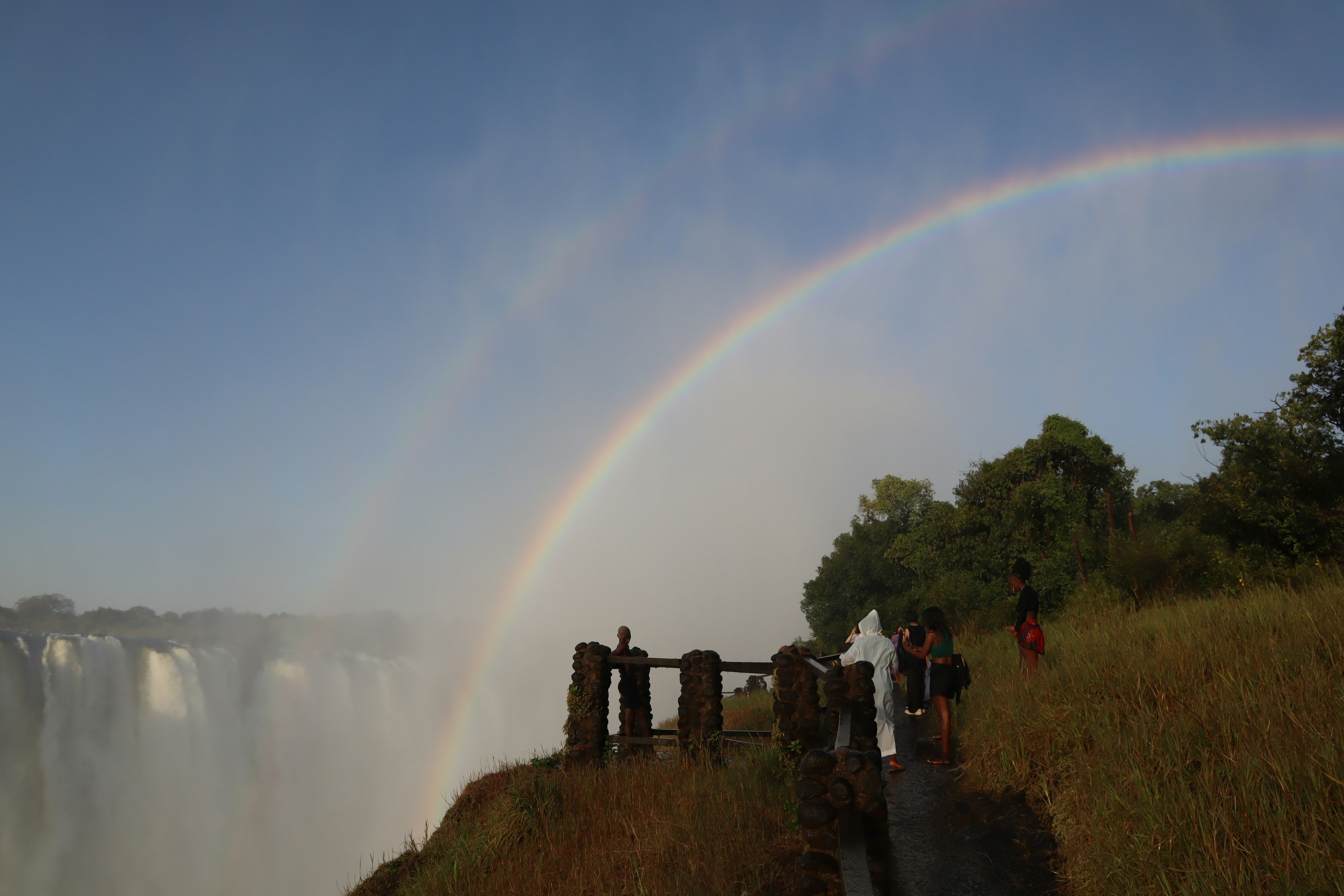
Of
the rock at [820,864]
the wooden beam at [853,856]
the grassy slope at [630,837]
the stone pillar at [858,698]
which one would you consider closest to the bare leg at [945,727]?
the stone pillar at [858,698]

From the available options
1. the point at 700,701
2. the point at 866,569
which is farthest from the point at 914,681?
the point at 866,569

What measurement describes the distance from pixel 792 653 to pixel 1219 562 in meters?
13.8

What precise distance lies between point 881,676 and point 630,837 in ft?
11.9

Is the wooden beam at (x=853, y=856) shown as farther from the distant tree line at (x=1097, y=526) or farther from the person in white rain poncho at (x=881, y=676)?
the distant tree line at (x=1097, y=526)

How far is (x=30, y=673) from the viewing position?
45.7 meters

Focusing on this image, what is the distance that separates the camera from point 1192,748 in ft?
17.4

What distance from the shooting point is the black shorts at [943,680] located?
28.6 feet

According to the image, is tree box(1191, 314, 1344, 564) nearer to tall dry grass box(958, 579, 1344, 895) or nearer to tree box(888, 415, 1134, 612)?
tall dry grass box(958, 579, 1344, 895)

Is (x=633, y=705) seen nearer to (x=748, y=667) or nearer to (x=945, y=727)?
(x=748, y=667)

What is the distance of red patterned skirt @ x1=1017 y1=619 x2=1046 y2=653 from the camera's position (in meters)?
8.98

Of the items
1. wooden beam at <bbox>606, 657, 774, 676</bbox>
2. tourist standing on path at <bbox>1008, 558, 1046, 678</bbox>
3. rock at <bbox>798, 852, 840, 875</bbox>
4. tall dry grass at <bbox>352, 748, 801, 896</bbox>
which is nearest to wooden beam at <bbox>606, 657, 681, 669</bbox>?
wooden beam at <bbox>606, 657, 774, 676</bbox>

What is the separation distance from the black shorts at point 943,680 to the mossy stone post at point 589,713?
5706mm

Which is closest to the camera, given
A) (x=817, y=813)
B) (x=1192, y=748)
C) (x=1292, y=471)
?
(x=817, y=813)

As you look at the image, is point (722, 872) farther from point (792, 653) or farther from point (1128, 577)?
point (1128, 577)
